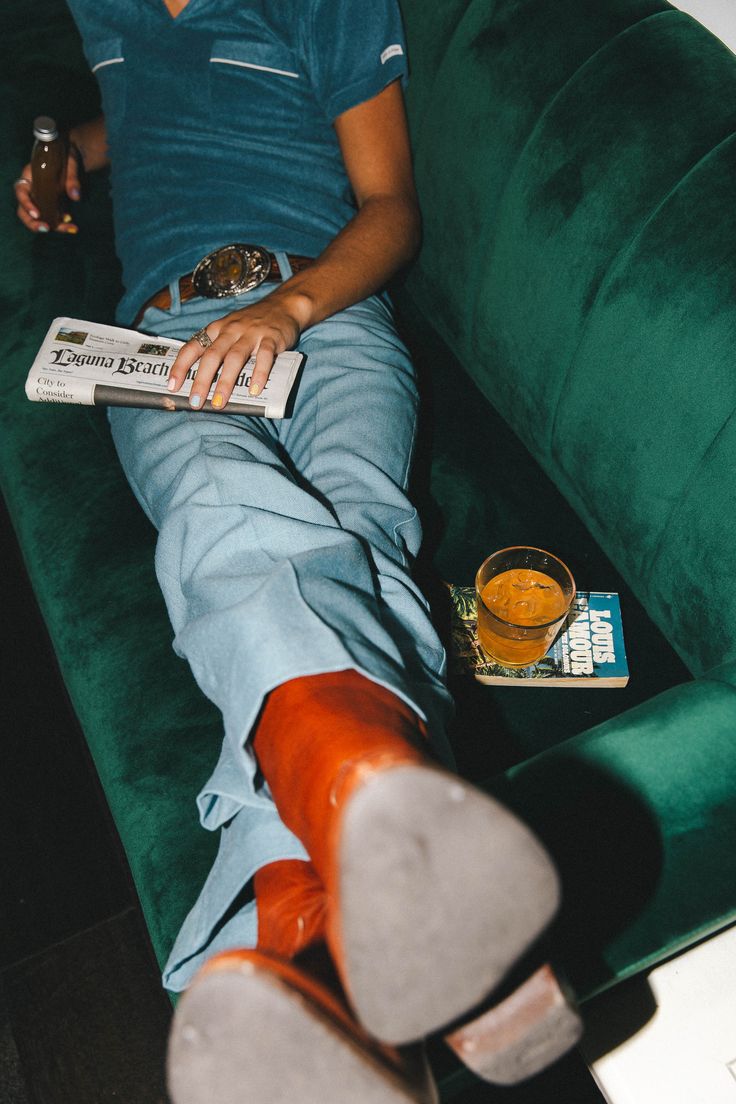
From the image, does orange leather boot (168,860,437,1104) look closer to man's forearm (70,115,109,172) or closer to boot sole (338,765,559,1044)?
boot sole (338,765,559,1044)

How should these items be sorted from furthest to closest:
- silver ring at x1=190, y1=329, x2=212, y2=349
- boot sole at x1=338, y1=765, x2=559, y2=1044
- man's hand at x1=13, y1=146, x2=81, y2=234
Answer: man's hand at x1=13, y1=146, x2=81, y2=234 < silver ring at x1=190, y1=329, x2=212, y2=349 < boot sole at x1=338, y1=765, x2=559, y2=1044

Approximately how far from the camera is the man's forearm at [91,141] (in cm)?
142

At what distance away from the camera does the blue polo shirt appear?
3.62 feet

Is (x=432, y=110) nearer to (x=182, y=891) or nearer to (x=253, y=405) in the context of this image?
(x=253, y=405)

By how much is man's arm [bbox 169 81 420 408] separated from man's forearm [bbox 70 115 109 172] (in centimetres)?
53

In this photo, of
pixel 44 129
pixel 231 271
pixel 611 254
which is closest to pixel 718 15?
pixel 611 254

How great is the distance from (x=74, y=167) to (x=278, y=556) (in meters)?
1.01

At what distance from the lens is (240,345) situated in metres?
0.96

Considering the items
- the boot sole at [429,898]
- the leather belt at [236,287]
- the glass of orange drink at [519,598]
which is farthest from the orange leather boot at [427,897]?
the leather belt at [236,287]

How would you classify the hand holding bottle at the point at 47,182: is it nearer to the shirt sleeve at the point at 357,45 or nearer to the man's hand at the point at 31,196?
the man's hand at the point at 31,196

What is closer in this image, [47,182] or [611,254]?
[611,254]

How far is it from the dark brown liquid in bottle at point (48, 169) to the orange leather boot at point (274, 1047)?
1.21m

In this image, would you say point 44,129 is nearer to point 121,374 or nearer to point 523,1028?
point 121,374

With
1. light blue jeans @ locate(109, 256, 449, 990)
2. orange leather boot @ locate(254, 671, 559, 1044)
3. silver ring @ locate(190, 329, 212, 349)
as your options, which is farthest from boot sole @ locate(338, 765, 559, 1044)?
silver ring @ locate(190, 329, 212, 349)
